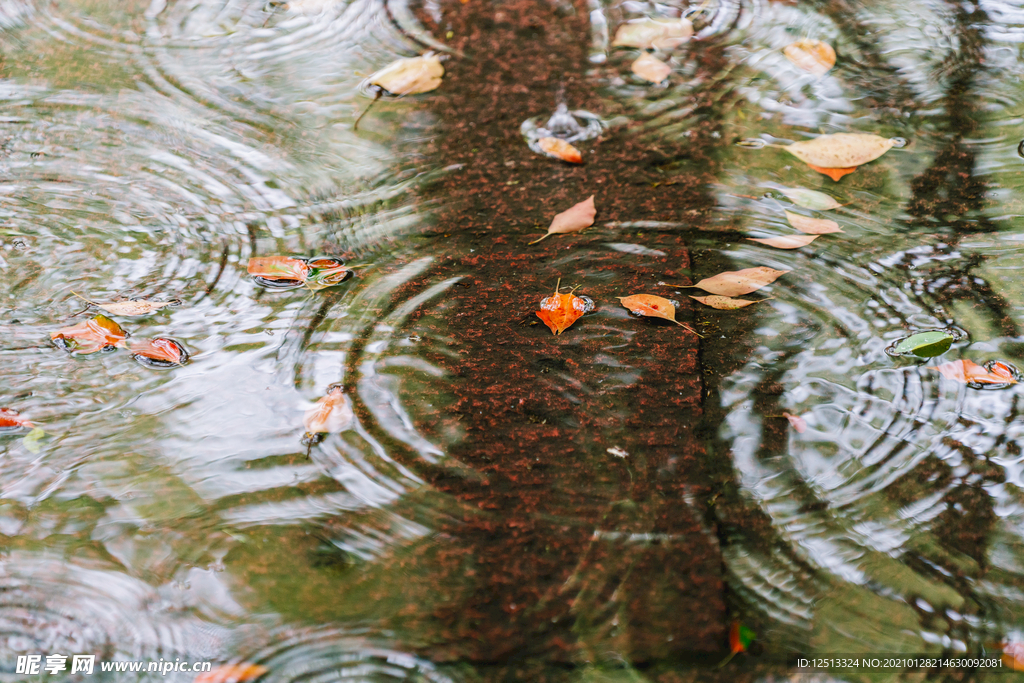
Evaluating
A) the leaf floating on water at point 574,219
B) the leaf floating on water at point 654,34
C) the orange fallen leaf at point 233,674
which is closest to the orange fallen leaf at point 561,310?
the leaf floating on water at point 574,219

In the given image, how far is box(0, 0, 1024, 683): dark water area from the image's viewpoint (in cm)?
127

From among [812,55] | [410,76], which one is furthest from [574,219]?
[812,55]

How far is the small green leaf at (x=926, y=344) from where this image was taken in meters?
1.60

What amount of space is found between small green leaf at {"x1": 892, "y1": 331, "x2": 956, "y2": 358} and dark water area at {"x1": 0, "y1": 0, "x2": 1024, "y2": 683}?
30mm

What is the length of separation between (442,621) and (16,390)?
1.18 meters

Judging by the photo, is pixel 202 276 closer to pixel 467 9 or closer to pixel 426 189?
pixel 426 189

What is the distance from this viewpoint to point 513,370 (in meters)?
1.66

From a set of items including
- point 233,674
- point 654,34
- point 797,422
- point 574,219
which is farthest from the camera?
point 654,34

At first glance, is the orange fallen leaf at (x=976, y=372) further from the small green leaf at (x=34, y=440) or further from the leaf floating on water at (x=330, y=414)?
the small green leaf at (x=34, y=440)

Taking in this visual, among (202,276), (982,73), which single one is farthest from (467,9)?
(982,73)

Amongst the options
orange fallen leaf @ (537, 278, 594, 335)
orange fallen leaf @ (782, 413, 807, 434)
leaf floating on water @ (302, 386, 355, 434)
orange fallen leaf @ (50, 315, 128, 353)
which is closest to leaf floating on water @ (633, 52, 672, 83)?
orange fallen leaf @ (537, 278, 594, 335)

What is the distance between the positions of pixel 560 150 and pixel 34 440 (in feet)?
5.50

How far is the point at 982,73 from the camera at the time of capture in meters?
2.41

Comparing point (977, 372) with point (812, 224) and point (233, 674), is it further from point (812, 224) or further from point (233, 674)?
point (233, 674)
